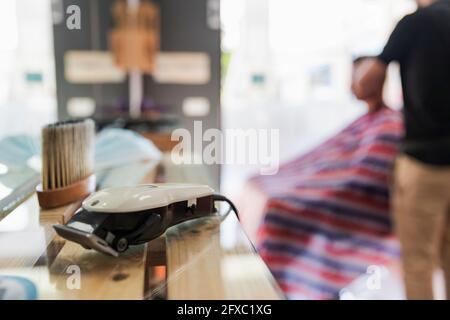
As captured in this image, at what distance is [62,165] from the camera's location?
52cm

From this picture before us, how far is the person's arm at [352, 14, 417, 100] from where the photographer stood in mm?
1082

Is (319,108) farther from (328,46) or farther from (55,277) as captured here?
(55,277)

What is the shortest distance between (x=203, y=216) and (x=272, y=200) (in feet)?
3.64

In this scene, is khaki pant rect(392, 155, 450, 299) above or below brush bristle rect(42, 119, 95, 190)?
below

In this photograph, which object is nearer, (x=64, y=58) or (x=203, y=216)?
(x=203, y=216)

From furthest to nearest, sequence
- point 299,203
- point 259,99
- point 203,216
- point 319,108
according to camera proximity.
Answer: point 319,108
point 259,99
point 299,203
point 203,216

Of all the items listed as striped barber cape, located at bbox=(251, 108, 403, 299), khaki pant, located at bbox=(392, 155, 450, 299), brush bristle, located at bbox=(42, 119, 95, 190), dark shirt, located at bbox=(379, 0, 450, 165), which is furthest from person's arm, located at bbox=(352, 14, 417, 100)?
brush bristle, located at bbox=(42, 119, 95, 190)

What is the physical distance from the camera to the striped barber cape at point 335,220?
1448mm

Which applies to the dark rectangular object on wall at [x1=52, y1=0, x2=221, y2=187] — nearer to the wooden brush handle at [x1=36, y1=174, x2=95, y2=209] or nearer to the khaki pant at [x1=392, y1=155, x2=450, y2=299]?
the khaki pant at [x1=392, y1=155, x2=450, y2=299]

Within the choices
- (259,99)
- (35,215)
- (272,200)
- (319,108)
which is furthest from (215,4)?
(35,215)

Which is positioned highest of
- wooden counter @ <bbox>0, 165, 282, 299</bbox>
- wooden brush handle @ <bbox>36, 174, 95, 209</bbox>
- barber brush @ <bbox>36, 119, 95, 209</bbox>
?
barber brush @ <bbox>36, 119, 95, 209</bbox>

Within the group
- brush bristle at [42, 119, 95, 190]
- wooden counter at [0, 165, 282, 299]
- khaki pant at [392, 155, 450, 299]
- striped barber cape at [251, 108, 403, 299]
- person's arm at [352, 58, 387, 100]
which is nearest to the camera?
wooden counter at [0, 165, 282, 299]

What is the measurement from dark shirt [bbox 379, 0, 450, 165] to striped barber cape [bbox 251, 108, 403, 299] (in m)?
0.36

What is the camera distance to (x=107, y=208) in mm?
368
